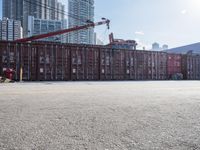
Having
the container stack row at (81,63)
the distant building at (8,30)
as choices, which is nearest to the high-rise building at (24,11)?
the distant building at (8,30)

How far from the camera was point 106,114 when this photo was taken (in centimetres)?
531

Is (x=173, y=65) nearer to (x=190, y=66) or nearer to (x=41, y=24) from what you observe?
(x=190, y=66)

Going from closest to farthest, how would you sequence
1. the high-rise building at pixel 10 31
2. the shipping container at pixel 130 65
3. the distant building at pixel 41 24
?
the shipping container at pixel 130 65 < the high-rise building at pixel 10 31 < the distant building at pixel 41 24

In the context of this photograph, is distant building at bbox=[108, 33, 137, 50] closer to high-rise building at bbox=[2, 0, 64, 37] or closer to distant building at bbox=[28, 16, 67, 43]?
distant building at bbox=[28, 16, 67, 43]

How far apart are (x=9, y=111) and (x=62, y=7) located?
4629 centimetres

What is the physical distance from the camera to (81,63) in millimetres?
26250

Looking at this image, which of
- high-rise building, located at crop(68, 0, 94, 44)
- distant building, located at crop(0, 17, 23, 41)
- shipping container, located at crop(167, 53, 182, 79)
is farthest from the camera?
high-rise building, located at crop(68, 0, 94, 44)

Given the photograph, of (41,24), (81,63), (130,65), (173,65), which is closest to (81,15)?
(41,24)

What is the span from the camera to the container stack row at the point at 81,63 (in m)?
23.5

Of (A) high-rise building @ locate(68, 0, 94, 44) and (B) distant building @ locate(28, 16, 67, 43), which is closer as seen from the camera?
(A) high-rise building @ locate(68, 0, 94, 44)

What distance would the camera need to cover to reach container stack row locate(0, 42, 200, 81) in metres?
23.5

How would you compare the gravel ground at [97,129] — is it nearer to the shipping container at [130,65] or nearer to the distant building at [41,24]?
the shipping container at [130,65]

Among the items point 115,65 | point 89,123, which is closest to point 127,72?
point 115,65

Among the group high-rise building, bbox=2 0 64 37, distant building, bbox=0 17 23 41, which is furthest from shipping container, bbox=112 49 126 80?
high-rise building, bbox=2 0 64 37
